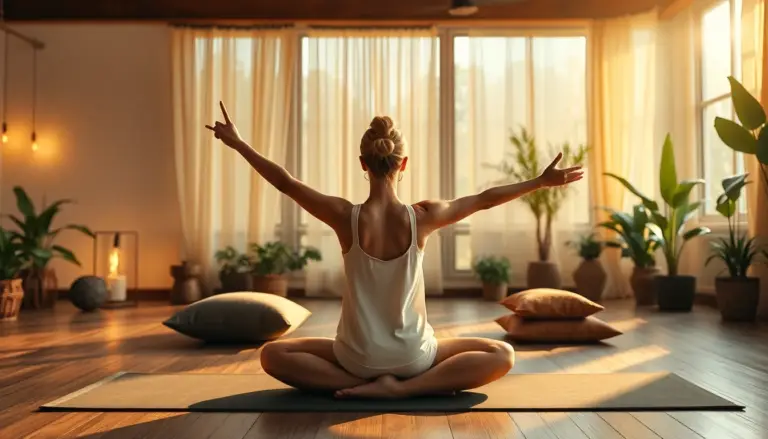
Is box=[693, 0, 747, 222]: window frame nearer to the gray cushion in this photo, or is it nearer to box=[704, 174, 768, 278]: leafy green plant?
box=[704, 174, 768, 278]: leafy green plant

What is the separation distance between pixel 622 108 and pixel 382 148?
5263mm

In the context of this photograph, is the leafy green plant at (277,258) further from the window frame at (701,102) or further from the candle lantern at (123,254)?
the window frame at (701,102)

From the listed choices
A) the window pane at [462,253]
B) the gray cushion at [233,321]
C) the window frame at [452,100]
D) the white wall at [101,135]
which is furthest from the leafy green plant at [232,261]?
the gray cushion at [233,321]

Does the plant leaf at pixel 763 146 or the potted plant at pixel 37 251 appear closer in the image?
the plant leaf at pixel 763 146

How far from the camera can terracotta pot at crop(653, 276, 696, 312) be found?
19.3 ft

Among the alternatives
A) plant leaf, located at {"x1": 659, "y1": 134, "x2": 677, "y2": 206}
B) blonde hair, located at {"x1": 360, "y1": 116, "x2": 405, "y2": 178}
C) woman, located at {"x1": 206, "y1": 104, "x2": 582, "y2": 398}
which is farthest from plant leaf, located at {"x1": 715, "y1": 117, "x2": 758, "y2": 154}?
blonde hair, located at {"x1": 360, "y1": 116, "x2": 405, "y2": 178}

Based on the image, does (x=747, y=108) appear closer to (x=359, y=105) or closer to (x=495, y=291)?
(x=495, y=291)

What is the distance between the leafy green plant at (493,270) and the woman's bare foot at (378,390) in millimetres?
4435

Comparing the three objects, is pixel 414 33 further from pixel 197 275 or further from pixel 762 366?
pixel 762 366

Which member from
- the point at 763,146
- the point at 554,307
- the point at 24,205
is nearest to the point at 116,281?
the point at 24,205

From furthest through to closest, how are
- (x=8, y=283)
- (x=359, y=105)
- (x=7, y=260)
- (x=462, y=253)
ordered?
(x=462, y=253), (x=359, y=105), (x=7, y=260), (x=8, y=283)

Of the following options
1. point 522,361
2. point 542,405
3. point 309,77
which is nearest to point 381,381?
point 542,405

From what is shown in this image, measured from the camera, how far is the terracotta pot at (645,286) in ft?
20.9

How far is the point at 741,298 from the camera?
5082 mm
